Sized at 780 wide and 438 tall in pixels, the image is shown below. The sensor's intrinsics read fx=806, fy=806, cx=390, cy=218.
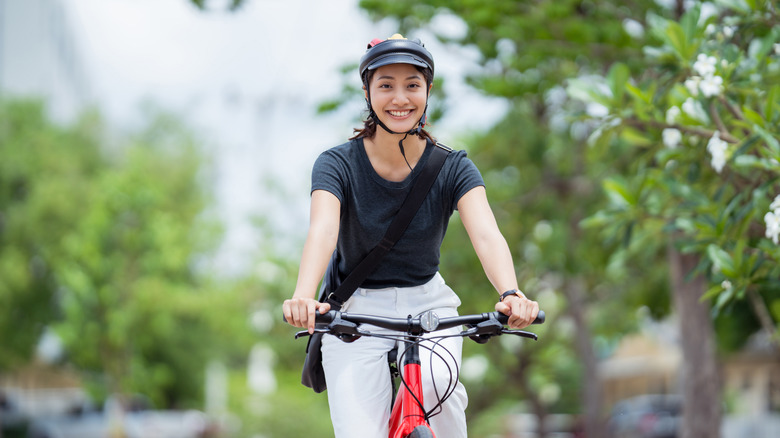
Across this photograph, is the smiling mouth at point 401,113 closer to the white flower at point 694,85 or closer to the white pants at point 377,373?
the white pants at point 377,373

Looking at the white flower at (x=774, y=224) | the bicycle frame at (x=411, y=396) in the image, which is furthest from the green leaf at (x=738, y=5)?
the bicycle frame at (x=411, y=396)

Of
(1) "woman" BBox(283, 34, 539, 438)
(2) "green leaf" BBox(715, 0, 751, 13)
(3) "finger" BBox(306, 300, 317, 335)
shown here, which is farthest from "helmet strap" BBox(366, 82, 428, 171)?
(2) "green leaf" BBox(715, 0, 751, 13)

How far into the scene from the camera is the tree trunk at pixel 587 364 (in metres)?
15.3

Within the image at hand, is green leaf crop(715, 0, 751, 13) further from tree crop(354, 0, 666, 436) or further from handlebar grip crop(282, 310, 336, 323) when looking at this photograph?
handlebar grip crop(282, 310, 336, 323)

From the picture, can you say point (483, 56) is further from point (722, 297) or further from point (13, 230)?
point (13, 230)

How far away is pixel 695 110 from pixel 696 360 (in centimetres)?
360

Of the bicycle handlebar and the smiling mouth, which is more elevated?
the smiling mouth

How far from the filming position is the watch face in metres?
2.56

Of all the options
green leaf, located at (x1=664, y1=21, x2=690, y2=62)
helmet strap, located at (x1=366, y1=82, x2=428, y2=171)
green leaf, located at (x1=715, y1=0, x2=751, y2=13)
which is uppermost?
green leaf, located at (x1=715, y1=0, x2=751, y2=13)

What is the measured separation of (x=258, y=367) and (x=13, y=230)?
329 inches

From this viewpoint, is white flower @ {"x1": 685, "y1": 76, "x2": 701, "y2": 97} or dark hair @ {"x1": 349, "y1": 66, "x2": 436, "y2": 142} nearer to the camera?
dark hair @ {"x1": 349, "y1": 66, "x2": 436, "y2": 142}

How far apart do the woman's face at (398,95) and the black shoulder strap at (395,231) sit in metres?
0.17

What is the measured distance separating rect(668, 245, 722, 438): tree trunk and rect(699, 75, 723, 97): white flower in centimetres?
318

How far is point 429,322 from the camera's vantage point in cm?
257
